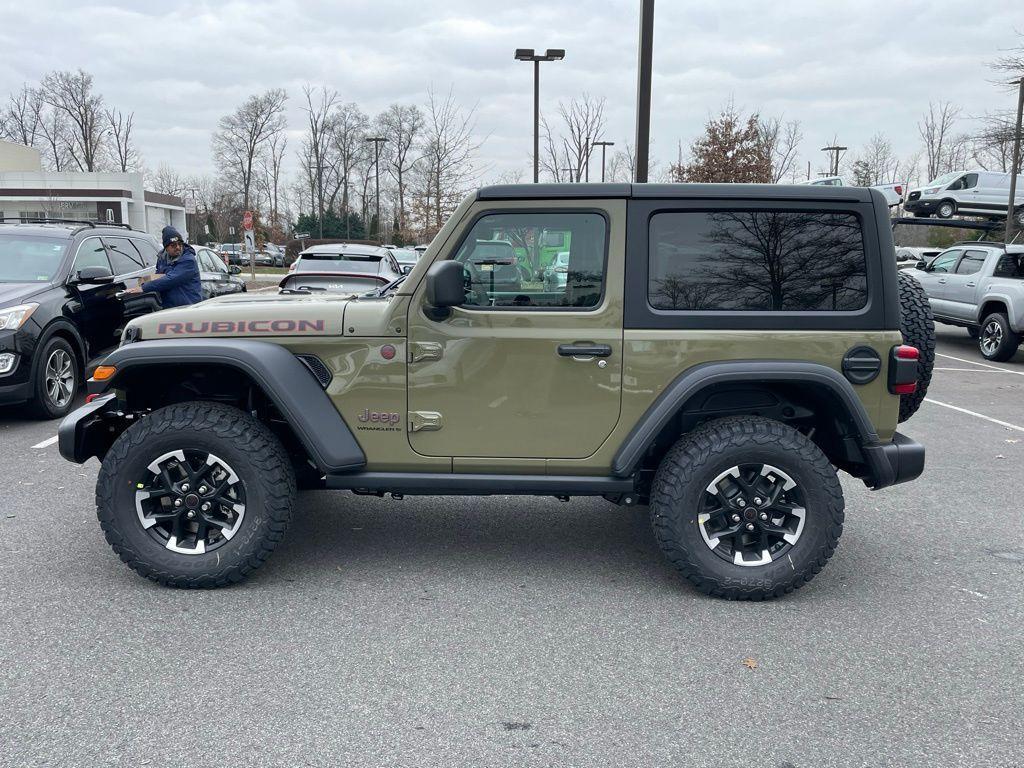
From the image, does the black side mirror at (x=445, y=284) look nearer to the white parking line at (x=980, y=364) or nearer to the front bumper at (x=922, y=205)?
the white parking line at (x=980, y=364)

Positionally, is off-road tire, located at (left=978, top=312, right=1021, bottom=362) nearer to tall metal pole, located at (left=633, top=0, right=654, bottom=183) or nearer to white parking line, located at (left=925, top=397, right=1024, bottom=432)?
white parking line, located at (left=925, top=397, right=1024, bottom=432)

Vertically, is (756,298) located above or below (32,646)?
above

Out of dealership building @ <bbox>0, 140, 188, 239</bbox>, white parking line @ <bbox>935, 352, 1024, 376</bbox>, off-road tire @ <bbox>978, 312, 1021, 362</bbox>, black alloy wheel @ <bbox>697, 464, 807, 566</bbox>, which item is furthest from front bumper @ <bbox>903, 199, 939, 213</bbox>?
dealership building @ <bbox>0, 140, 188, 239</bbox>

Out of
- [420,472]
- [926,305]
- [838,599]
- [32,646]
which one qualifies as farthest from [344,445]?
[926,305]

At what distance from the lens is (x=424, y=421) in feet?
13.5

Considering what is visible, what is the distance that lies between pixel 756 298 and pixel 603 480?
1.12m

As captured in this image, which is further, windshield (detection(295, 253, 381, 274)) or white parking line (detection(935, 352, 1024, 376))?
white parking line (detection(935, 352, 1024, 376))

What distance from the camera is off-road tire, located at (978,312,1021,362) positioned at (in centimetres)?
1310

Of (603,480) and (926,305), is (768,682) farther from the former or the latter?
(926,305)

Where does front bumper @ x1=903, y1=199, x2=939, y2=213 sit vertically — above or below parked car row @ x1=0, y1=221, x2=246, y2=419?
above

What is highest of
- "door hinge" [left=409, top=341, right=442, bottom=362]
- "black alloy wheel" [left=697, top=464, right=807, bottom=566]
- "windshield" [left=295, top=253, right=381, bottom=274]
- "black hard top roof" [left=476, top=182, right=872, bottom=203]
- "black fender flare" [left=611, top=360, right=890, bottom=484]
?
"black hard top roof" [left=476, top=182, right=872, bottom=203]

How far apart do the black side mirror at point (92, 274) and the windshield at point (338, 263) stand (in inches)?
94.5

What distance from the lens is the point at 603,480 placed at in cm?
410

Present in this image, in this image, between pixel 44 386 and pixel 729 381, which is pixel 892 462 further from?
pixel 44 386
